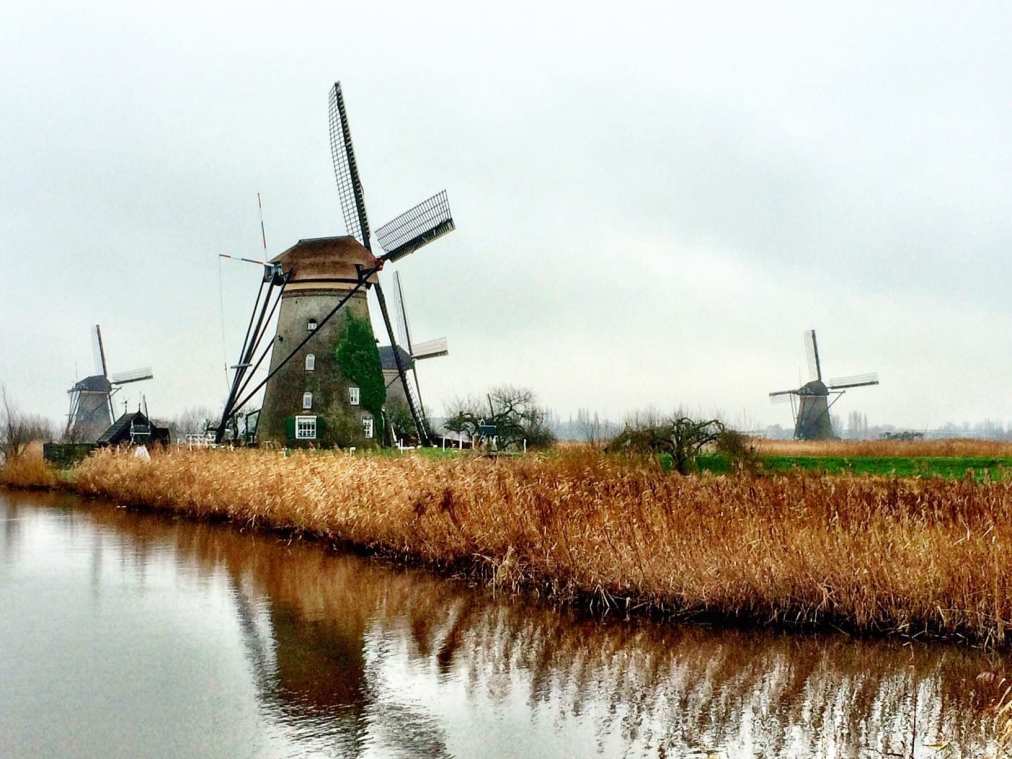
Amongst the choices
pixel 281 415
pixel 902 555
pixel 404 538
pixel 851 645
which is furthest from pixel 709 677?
pixel 281 415

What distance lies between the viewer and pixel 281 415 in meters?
28.8

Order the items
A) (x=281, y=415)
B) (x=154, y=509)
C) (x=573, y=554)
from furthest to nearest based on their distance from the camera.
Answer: (x=281, y=415), (x=154, y=509), (x=573, y=554)

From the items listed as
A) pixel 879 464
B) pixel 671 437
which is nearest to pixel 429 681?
pixel 671 437

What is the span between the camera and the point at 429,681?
7434 mm

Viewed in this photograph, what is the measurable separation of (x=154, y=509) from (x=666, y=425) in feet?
36.8

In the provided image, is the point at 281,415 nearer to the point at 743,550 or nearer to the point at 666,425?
the point at 666,425

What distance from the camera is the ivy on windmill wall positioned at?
28.9 meters

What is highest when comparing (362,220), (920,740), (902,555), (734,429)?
(362,220)

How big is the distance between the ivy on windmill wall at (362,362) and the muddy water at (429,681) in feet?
57.3

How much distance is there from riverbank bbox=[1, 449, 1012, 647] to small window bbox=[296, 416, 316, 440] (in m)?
13.1

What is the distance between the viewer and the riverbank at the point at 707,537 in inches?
342

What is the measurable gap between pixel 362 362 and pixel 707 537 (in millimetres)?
20251

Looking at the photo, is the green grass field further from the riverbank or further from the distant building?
the distant building

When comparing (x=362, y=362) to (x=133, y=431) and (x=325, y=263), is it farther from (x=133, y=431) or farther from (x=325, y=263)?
(x=133, y=431)
